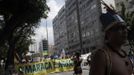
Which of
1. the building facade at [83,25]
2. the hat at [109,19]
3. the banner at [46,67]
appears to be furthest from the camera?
the building facade at [83,25]

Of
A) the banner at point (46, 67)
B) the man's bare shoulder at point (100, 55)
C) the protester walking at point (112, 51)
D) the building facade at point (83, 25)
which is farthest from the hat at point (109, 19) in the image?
the building facade at point (83, 25)

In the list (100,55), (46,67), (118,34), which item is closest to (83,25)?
(46,67)

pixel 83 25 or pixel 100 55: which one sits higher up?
pixel 83 25

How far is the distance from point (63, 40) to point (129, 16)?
5123 inches

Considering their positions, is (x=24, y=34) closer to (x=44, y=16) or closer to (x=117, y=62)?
(x=44, y=16)

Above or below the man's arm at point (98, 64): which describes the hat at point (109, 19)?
above

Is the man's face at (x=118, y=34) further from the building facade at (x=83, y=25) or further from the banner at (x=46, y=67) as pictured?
the building facade at (x=83, y=25)

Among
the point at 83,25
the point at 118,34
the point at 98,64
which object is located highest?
the point at 83,25

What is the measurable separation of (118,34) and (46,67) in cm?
3639

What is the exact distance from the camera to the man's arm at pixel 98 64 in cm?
302

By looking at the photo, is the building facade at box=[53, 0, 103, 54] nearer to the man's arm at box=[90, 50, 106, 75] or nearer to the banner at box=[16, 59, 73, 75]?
the banner at box=[16, 59, 73, 75]

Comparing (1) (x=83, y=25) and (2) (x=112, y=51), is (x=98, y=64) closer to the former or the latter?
(2) (x=112, y=51)

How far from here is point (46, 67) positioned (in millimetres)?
39375

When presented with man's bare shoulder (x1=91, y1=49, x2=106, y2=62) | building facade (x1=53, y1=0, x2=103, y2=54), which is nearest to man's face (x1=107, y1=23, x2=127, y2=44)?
man's bare shoulder (x1=91, y1=49, x2=106, y2=62)
